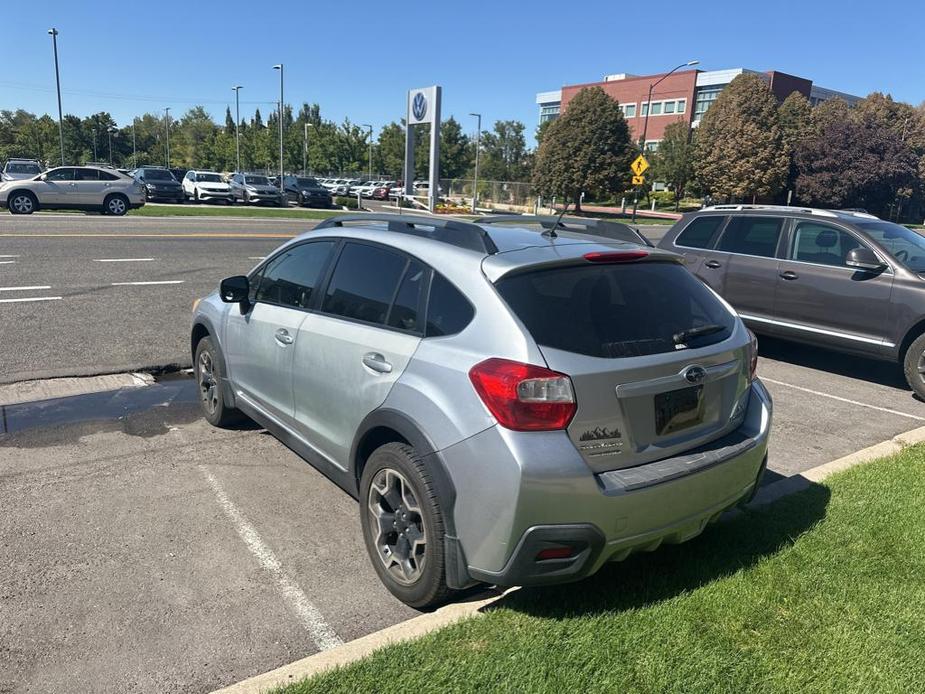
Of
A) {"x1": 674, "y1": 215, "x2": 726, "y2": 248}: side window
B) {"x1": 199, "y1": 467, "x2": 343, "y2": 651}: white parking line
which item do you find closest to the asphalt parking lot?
{"x1": 199, "y1": 467, "x2": 343, "y2": 651}: white parking line

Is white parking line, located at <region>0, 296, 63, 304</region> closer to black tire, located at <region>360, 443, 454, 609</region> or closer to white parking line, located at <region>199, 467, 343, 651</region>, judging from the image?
white parking line, located at <region>199, 467, 343, 651</region>

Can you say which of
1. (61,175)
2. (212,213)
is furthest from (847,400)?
(212,213)

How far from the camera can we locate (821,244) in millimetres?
7965

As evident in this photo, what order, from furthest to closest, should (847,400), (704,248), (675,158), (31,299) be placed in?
(675,158), (31,299), (704,248), (847,400)

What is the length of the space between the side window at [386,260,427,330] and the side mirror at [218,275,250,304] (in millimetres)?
1706

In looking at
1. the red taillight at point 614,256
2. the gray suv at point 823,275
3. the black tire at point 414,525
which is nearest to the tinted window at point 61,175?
the gray suv at point 823,275

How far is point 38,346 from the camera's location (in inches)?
295

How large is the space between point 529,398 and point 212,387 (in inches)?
136

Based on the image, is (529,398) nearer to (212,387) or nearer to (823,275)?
(212,387)

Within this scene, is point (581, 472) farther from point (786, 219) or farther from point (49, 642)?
point (786, 219)

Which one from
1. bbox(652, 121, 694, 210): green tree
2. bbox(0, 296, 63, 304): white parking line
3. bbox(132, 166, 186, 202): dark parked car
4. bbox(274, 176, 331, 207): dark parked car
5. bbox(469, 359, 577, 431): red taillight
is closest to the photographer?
bbox(469, 359, 577, 431): red taillight

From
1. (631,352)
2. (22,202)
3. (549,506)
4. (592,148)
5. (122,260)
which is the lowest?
(122,260)

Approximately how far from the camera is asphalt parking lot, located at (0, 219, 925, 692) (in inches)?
113

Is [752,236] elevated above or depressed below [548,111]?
below
